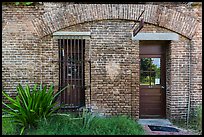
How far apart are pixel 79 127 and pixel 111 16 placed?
3.45 meters

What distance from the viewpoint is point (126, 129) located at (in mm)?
6117

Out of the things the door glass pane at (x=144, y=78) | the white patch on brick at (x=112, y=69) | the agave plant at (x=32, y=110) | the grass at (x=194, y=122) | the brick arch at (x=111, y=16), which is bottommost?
the grass at (x=194, y=122)

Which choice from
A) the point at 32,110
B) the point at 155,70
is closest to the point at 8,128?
the point at 32,110

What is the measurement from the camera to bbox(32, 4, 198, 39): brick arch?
7.43 metres

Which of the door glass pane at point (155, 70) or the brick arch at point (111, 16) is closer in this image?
the brick arch at point (111, 16)

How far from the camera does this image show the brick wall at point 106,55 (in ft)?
24.3

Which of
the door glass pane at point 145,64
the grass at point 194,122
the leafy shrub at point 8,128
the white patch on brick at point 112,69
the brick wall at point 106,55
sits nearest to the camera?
the leafy shrub at point 8,128

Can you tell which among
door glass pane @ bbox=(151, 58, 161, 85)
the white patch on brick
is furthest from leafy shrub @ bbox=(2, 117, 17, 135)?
door glass pane @ bbox=(151, 58, 161, 85)

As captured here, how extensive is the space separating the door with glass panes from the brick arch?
0.94 meters

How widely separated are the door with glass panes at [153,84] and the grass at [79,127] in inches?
66.5

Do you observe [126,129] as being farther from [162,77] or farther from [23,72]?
[23,72]

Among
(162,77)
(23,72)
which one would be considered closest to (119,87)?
(162,77)

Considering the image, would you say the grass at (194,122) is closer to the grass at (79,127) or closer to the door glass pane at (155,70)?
the door glass pane at (155,70)

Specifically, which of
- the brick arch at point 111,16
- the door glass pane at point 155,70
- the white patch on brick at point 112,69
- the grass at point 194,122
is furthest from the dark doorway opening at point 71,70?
the grass at point 194,122
